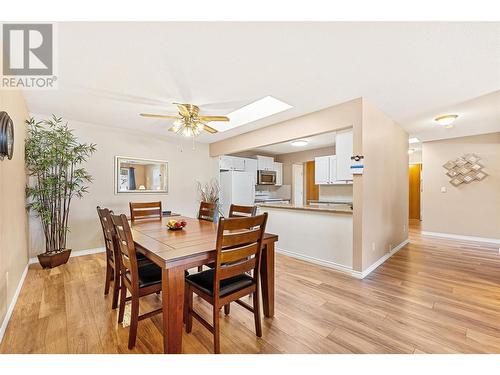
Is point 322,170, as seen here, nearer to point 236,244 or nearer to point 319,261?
point 319,261

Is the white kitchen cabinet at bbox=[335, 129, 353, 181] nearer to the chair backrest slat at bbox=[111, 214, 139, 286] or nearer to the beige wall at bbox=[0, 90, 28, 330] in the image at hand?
the chair backrest slat at bbox=[111, 214, 139, 286]

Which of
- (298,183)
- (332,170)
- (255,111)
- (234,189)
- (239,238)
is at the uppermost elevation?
(255,111)

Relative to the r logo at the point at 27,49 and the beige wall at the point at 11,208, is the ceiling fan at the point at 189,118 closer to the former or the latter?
the r logo at the point at 27,49

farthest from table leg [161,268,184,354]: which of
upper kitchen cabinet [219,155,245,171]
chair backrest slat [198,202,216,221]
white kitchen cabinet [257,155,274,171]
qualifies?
white kitchen cabinet [257,155,274,171]

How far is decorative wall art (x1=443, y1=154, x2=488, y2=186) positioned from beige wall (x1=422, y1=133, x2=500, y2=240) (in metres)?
0.07


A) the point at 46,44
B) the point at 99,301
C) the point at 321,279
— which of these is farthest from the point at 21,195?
the point at 321,279

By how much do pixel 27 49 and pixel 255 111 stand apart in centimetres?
251

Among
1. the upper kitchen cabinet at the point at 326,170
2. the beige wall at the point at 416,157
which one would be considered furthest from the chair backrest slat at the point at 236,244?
the beige wall at the point at 416,157

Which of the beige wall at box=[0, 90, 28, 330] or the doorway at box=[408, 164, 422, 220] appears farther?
the doorway at box=[408, 164, 422, 220]

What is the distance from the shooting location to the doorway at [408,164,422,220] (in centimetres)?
694

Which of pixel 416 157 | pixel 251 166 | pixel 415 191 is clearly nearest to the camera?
pixel 251 166

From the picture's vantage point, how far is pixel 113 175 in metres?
4.04

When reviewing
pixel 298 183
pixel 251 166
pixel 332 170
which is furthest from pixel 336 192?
pixel 251 166
